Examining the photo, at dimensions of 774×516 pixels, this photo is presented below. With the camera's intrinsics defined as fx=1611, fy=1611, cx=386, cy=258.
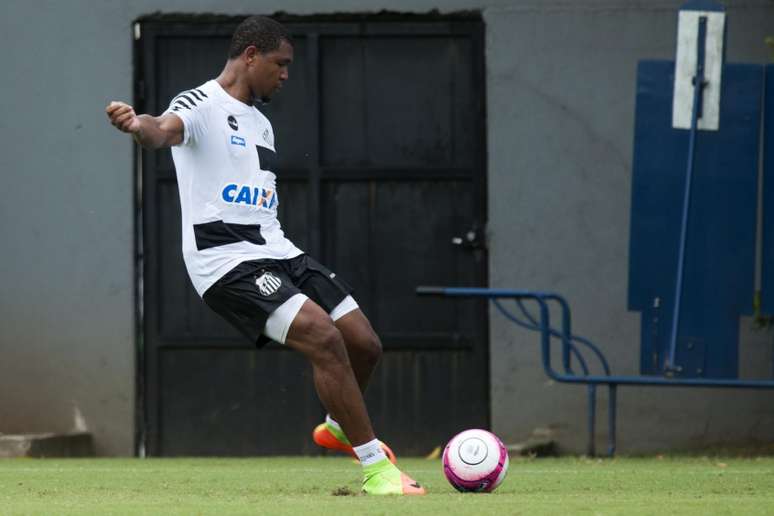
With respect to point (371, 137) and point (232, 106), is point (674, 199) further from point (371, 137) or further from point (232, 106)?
point (232, 106)

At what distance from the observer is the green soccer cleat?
21.1 feet

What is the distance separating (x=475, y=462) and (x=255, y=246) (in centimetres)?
137

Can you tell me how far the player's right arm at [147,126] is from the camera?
6371 mm

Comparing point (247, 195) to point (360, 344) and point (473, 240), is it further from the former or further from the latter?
point (473, 240)

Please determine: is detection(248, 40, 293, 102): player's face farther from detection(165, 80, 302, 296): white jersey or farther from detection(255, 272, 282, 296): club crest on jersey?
detection(255, 272, 282, 296): club crest on jersey

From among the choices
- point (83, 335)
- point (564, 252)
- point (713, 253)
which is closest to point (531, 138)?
point (564, 252)

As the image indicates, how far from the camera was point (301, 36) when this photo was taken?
11.5m

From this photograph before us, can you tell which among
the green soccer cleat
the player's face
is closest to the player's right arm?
the player's face

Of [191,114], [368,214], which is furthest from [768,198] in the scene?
[191,114]

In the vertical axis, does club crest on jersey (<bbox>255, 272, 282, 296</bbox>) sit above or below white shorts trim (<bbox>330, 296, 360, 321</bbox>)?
above

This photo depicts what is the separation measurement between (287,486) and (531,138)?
4561 millimetres

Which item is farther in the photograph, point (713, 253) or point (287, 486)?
point (713, 253)

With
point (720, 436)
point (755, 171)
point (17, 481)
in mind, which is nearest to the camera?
point (17, 481)

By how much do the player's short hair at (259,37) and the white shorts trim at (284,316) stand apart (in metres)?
1.17
